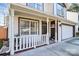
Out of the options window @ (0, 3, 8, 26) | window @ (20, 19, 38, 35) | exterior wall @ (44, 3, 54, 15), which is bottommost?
window @ (20, 19, 38, 35)

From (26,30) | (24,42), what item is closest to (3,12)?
(24,42)

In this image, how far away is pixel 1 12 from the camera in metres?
8.34

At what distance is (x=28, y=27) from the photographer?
1134cm

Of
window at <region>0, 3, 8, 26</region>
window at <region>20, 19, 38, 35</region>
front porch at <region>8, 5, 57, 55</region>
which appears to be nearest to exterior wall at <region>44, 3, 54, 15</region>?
front porch at <region>8, 5, 57, 55</region>

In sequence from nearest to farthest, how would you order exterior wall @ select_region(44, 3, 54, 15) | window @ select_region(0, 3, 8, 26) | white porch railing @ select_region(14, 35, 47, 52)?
window @ select_region(0, 3, 8, 26) → white porch railing @ select_region(14, 35, 47, 52) → exterior wall @ select_region(44, 3, 54, 15)

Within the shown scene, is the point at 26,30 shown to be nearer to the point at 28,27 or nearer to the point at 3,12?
the point at 28,27

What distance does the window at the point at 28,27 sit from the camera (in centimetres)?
1069

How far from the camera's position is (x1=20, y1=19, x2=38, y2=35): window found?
10688 millimetres

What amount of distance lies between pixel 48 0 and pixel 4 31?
435 cm

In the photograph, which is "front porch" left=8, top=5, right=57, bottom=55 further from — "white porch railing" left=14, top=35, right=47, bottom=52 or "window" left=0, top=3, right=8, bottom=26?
"window" left=0, top=3, right=8, bottom=26

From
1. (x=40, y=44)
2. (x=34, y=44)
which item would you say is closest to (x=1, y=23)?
(x=34, y=44)

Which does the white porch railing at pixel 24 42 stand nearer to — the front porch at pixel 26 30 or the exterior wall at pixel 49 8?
the front porch at pixel 26 30

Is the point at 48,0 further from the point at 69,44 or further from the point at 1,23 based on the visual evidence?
the point at 1,23

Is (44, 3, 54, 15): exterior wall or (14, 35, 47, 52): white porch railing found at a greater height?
(44, 3, 54, 15): exterior wall
